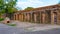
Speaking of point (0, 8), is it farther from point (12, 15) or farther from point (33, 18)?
point (33, 18)

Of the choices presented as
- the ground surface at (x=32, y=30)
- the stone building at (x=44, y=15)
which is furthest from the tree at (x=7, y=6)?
the ground surface at (x=32, y=30)

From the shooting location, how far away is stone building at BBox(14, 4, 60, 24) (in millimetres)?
25995

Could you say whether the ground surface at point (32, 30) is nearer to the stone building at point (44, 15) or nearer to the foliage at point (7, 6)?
the stone building at point (44, 15)

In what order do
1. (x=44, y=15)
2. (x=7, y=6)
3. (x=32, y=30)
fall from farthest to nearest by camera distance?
(x=7, y=6) < (x=44, y=15) < (x=32, y=30)

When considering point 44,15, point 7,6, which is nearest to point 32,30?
point 44,15

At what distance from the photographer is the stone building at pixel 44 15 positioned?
26.0m

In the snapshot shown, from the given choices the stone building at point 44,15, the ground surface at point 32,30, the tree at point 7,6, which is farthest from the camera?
the tree at point 7,6

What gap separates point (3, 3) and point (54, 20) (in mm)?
20209

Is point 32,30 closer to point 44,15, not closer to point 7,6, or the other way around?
point 44,15

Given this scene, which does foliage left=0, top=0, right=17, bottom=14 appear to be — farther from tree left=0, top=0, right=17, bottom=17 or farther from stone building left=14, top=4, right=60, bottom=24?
stone building left=14, top=4, right=60, bottom=24

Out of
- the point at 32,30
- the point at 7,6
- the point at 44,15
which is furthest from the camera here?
the point at 7,6

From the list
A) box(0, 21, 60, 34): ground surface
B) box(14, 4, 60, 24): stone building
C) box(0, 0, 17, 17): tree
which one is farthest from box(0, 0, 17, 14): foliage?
box(0, 21, 60, 34): ground surface

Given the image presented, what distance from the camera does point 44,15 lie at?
2870 centimetres

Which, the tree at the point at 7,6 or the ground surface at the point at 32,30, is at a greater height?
the tree at the point at 7,6
